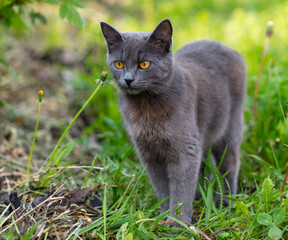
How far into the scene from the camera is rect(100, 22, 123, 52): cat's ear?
7.76 ft

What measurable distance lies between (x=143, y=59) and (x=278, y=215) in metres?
1.15

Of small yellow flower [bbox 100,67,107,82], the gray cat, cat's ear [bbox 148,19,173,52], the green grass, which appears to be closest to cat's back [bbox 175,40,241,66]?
the gray cat

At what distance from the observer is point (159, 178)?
2555mm

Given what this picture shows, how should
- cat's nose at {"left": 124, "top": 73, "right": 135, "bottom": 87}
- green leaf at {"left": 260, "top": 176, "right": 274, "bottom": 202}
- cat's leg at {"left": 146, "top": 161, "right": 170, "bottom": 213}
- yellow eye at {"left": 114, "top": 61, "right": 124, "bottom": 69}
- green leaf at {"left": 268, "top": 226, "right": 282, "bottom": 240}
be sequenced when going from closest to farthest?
green leaf at {"left": 268, "top": 226, "right": 282, "bottom": 240}, green leaf at {"left": 260, "top": 176, "right": 274, "bottom": 202}, cat's nose at {"left": 124, "top": 73, "right": 135, "bottom": 87}, yellow eye at {"left": 114, "top": 61, "right": 124, "bottom": 69}, cat's leg at {"left": 146, "top": 161, "right": 170, "bottom": 213}

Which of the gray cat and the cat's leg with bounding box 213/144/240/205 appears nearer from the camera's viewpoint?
the gray cat

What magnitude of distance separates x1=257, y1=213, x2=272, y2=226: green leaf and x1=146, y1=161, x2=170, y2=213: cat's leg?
0.80 meters

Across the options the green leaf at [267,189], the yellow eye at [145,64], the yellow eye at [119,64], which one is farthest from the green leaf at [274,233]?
the yellow eye at [119,64]

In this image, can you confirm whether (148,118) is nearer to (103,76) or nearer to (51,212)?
(103,76)

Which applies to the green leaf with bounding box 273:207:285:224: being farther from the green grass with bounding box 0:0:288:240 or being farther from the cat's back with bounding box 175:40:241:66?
the cat's back with bounding box 175:40:241:66

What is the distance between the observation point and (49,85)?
4.62m

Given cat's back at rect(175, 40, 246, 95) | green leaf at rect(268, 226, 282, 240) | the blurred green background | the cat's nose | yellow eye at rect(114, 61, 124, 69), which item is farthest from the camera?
the blurred green background

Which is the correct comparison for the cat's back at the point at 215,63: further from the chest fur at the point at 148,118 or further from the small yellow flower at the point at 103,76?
the small yellow flower at the point at 103,76

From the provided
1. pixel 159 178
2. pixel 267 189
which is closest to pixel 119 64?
pixel 159 178

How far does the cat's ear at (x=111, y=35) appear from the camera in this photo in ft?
7.76
